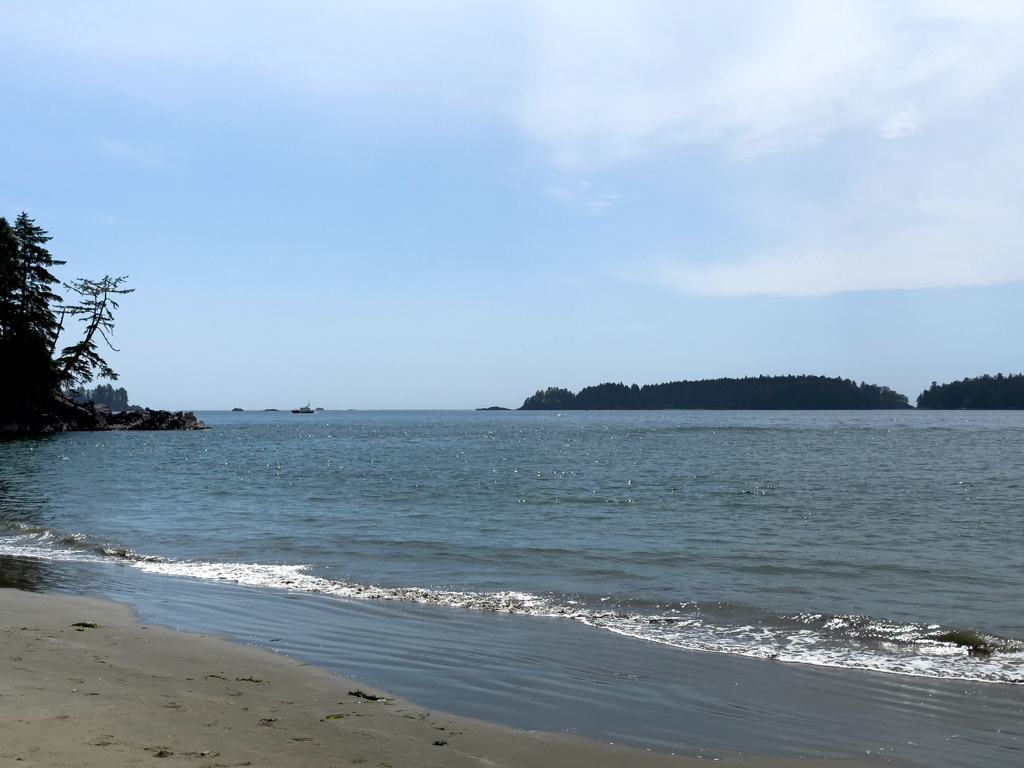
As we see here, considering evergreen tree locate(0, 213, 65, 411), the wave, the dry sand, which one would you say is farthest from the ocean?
evergreen tree locate(0, 213, 65, 411)

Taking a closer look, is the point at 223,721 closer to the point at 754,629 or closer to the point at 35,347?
the point at 754,629

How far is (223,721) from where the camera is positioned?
5508 millimetres

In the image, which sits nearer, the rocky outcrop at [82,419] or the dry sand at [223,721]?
the dry sand at [223,721]

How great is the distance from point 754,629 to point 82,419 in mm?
78770

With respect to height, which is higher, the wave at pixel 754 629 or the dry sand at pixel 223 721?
the dry sand at pixel 223 721

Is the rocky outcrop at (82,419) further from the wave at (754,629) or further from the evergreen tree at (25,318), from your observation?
the wave at (754,629)

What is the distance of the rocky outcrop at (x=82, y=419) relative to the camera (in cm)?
6397

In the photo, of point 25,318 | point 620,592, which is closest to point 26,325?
point 25,318

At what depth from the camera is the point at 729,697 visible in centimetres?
702

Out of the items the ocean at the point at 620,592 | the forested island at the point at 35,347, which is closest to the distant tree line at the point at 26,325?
the forested island at the point at 35,347

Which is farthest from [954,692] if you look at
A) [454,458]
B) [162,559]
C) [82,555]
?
[454,458]

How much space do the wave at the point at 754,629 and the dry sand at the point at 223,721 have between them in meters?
3.58

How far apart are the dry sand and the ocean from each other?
0.56 meters

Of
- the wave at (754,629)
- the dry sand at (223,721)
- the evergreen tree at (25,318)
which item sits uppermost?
the evergreen tree at (25,318)
